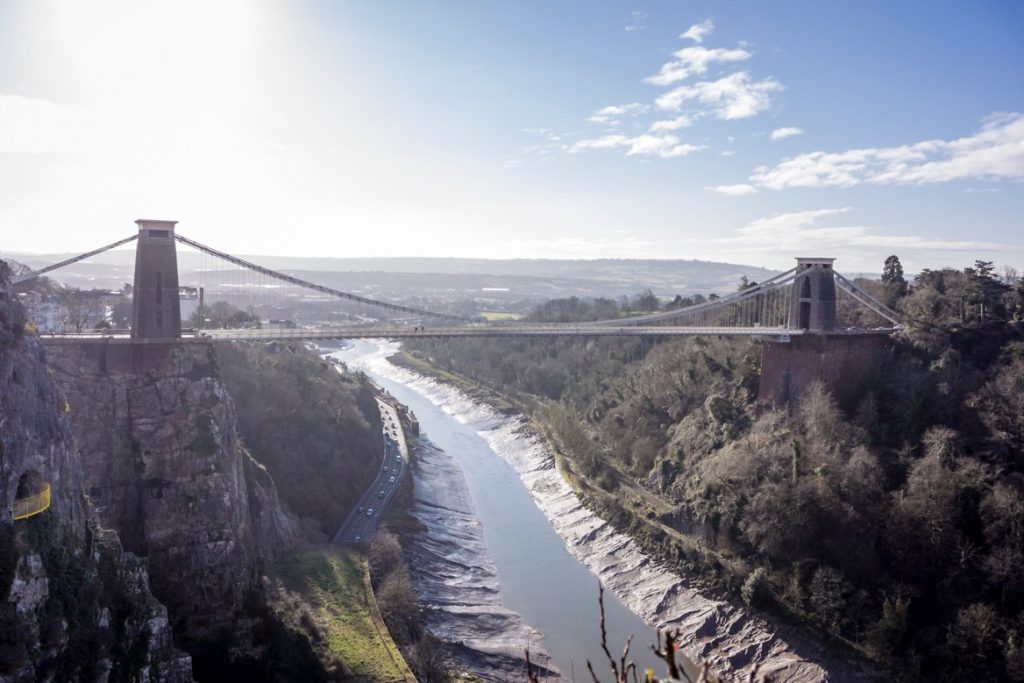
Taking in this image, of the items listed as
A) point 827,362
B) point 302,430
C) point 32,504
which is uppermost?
point 827,362

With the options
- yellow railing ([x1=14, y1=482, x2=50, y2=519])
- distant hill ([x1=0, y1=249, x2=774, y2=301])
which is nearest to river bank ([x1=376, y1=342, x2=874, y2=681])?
yellow railing ([x1=14, y1=482, x2=50, y2=519])

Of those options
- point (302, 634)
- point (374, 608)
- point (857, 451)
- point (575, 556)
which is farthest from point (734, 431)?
point (302, 634)

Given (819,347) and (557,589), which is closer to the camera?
(557,589)

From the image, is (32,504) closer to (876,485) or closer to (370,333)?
(370,333)

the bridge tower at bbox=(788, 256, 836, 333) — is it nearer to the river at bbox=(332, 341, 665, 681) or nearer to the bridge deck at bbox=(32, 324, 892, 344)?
the bridge deck at bbox=(32, 324, 892, 344)

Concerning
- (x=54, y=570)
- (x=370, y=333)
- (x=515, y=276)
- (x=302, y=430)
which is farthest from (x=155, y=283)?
(x=515, y=276)

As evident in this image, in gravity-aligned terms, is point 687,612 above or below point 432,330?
below
